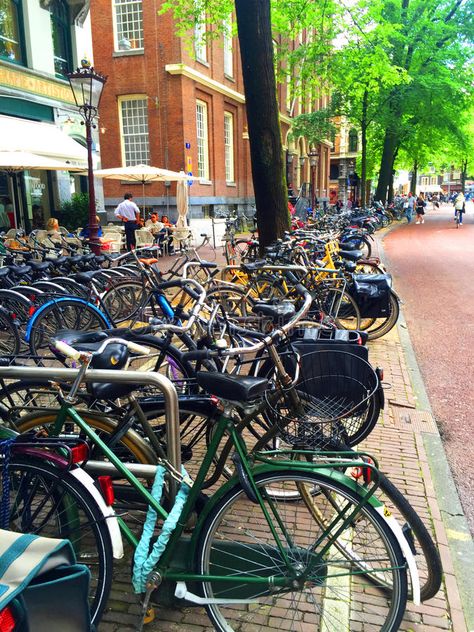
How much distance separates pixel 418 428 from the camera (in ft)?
14.8

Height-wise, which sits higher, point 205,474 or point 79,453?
point 79,453

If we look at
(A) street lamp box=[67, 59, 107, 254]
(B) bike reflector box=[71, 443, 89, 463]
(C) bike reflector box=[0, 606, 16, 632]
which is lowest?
(C) bike reflector box=[0, 606, 16, 632]

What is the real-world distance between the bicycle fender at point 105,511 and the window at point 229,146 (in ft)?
82.5

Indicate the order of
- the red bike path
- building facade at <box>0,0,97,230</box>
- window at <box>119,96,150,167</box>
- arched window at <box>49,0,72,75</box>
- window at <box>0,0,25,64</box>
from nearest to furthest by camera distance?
1. the red bike path
2. window at <box>0,0,25,64</box>
3. building facade at <box>0,0,97,230</box>
4. arched window at <box>49,0,72,75</box>
5. window at <box>119,96,150,167</box>

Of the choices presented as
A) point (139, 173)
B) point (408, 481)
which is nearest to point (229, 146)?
point (139, 173)

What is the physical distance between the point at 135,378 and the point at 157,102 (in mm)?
21420

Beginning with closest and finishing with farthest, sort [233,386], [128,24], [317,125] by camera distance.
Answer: [233,386] → [128,24] → [317,125]

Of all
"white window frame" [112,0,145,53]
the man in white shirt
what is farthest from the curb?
"white window frame" [112,0,145,53]

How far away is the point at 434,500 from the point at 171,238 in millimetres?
13787

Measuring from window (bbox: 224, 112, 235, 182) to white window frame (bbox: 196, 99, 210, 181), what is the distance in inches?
94.6

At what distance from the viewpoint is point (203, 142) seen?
2381 cm

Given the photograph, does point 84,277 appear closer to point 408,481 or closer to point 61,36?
point 408,481

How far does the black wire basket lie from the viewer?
265 cm

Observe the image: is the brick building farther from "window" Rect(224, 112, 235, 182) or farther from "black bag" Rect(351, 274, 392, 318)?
"black bag" Rect(351, 274, 392, 318)
